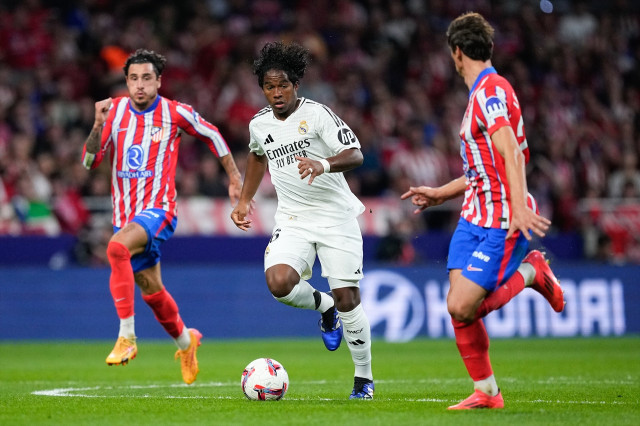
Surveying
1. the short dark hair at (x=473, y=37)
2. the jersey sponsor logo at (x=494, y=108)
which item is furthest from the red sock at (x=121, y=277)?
the jersey sponsor logo at (x=494, y=108)

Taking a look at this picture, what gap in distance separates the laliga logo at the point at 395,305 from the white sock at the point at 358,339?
7942mm

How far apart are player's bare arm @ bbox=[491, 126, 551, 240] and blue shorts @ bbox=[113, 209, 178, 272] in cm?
373

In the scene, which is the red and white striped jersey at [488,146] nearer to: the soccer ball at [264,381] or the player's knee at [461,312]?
the player's knee at [461,312]

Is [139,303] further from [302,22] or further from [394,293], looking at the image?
[302,22]

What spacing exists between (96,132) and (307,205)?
2072 mm

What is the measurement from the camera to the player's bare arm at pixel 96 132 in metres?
8.42

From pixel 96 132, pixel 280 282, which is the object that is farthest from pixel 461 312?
pixel 96 132

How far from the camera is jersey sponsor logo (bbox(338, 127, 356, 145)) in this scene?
772 cm

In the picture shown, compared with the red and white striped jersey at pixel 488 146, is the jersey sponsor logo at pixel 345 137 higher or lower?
higher

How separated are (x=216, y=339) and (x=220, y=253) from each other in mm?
1599

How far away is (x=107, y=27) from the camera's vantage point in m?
19.6

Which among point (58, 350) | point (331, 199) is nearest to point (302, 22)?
point (58, 350)

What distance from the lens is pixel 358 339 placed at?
7734mm

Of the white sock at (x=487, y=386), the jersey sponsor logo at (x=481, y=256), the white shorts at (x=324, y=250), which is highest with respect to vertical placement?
the white shorts at (x=324, y=250)
